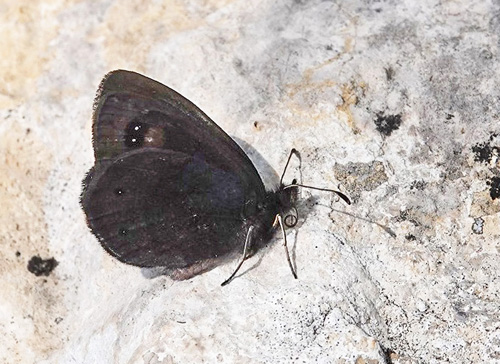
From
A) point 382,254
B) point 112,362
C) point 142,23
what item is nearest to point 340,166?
point 382,254

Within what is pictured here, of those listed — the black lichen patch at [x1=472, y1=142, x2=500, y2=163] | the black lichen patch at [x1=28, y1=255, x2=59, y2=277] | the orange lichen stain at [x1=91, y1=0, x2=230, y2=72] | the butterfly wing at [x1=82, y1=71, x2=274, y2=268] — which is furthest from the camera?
the orange lichen stain at [x1=91, y1=0, x2=230, y2=72]

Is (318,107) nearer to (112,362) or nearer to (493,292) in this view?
(493,292)

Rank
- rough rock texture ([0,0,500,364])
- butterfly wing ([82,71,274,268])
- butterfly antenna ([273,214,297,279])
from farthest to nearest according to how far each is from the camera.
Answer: butterfly wing ([82,71,274,268]), butterfly antenna ([273,214,297,279]), rough rock texture ([0,0,500,364])

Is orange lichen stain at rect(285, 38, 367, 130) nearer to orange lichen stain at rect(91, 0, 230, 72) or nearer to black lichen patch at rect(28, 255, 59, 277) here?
orange lichen stain at rect(91, 0, 230, 72)

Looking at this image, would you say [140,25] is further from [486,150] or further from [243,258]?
[486,150]

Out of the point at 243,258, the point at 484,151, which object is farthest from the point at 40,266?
the point at 484,151

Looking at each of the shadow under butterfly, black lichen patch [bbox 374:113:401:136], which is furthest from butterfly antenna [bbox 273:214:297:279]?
black lichen patch [bbox 374:113:401:136]

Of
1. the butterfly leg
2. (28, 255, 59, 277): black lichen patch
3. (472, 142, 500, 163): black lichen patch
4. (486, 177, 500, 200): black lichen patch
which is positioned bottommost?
(28, 255, 59, 277): black lichen patch
